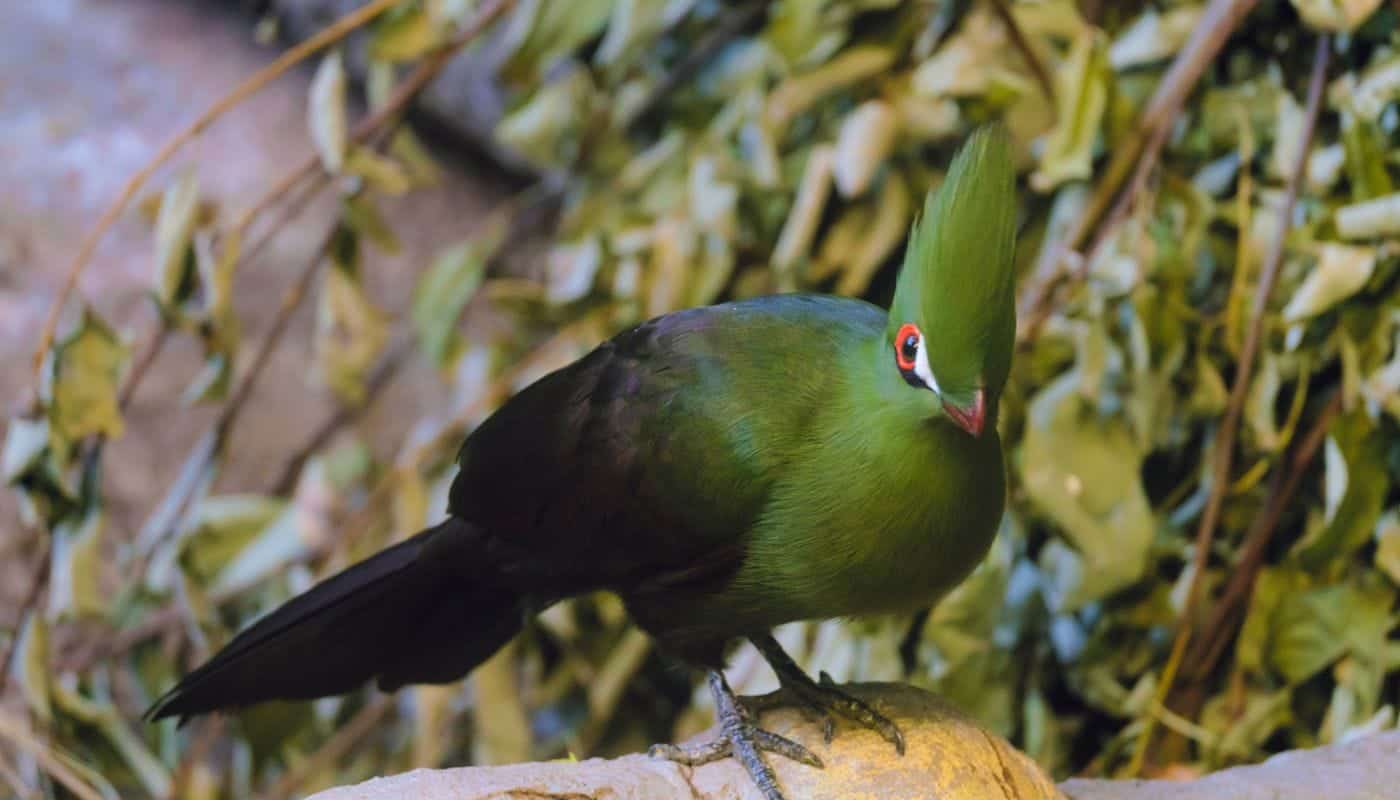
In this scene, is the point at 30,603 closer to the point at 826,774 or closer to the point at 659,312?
the point at 659,312

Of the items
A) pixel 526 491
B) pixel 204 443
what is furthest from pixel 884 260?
pixel 204 443

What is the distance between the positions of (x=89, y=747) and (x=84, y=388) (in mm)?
713

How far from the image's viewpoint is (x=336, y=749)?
2.77 metres

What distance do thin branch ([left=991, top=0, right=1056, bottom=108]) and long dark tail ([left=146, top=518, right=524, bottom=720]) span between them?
4.19 ft

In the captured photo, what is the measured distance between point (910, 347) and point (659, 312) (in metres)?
1.36

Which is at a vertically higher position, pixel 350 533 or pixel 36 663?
pixel 36 663

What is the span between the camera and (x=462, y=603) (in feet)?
5.97

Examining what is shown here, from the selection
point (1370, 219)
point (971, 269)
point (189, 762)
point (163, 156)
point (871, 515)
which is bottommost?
point (1370, 219)

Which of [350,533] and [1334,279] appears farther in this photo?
[350,533]

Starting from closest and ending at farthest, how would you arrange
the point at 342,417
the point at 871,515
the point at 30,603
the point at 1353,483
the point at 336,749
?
the point at 871,515 < the point at 1353,483 < the point at 30,603 < the point at 336,749 < the point at 342,417

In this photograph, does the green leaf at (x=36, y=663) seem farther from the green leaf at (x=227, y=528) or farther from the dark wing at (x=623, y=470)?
the dark wing at (x=623, y=470)

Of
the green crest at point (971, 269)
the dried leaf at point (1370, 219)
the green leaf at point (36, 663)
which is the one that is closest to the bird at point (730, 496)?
the green crest at point (971, 269)

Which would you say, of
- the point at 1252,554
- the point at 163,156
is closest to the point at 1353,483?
the point at 1252,554

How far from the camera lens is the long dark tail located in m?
1.75
